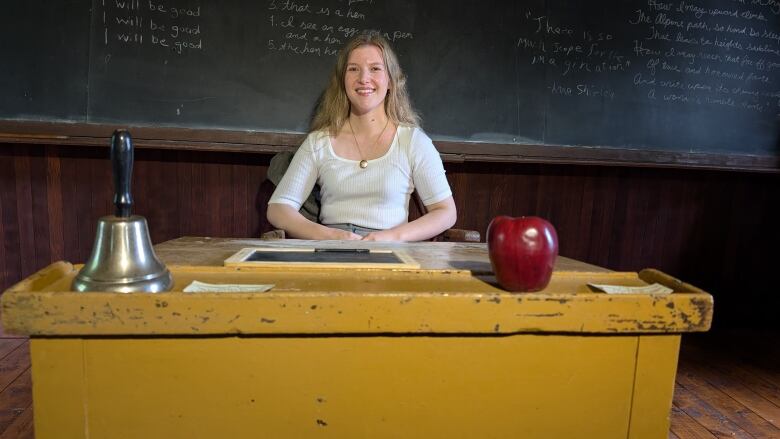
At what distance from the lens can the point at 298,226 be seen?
5.66 feet

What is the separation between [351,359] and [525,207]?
1.93 meters

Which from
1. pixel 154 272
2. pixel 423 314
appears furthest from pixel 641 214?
pixel 154 272

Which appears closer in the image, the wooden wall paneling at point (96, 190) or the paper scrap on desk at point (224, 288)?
the paper scrap on desk at point (224, 288)

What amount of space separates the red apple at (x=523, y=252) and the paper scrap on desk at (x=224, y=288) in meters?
0.39

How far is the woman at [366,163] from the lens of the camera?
5.97 ft

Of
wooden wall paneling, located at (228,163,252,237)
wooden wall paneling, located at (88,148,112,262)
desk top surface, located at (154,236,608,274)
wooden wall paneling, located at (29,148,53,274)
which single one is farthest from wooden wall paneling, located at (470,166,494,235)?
wooden wall paneling, located at (29,148,53,274)

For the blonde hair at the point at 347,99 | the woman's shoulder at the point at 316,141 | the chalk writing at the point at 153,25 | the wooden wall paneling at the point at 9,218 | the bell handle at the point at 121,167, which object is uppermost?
the chalk writing at the point at 153,25

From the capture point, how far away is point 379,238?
1.60m

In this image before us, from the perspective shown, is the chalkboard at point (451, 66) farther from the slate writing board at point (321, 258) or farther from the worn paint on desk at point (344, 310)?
the worn paint on desk at point (344, 310)

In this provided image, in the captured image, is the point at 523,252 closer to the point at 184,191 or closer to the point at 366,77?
the point at 366,77

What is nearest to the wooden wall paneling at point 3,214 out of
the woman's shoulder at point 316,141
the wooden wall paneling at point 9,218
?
the wooden wall paneling at point 9,218

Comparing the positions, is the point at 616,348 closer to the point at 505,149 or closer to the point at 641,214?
the point at 505,149

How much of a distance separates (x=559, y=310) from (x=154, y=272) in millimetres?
653

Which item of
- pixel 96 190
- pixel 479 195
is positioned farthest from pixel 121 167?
pixel 479 195
